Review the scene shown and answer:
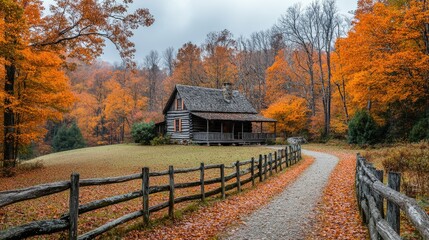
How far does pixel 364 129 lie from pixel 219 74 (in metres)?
26.6

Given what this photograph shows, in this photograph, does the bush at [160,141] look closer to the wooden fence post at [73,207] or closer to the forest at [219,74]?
the forest at [219,74]

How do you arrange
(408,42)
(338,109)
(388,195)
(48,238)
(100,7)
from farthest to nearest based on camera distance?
(338,109) → (408,42) → (100,7) → (48,238) → (388,195)

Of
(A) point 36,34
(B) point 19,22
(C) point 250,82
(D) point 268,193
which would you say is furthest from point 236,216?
(C) point 250,82

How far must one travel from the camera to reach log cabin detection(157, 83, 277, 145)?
3512cm

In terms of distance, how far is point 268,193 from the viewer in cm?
1078

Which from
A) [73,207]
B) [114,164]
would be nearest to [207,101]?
[114,164]

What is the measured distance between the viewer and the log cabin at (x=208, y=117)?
3512 cm

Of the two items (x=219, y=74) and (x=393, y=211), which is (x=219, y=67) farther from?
(x=393, y=211)

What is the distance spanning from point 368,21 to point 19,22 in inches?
895

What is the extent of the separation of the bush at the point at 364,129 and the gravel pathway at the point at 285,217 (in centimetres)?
1945

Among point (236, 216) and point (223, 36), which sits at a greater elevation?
point (223, 36)

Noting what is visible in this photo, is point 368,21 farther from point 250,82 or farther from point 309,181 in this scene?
point 250,82

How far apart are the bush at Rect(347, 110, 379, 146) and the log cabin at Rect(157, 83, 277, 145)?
9657 millimetres

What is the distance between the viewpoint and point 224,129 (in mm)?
A: 38375
